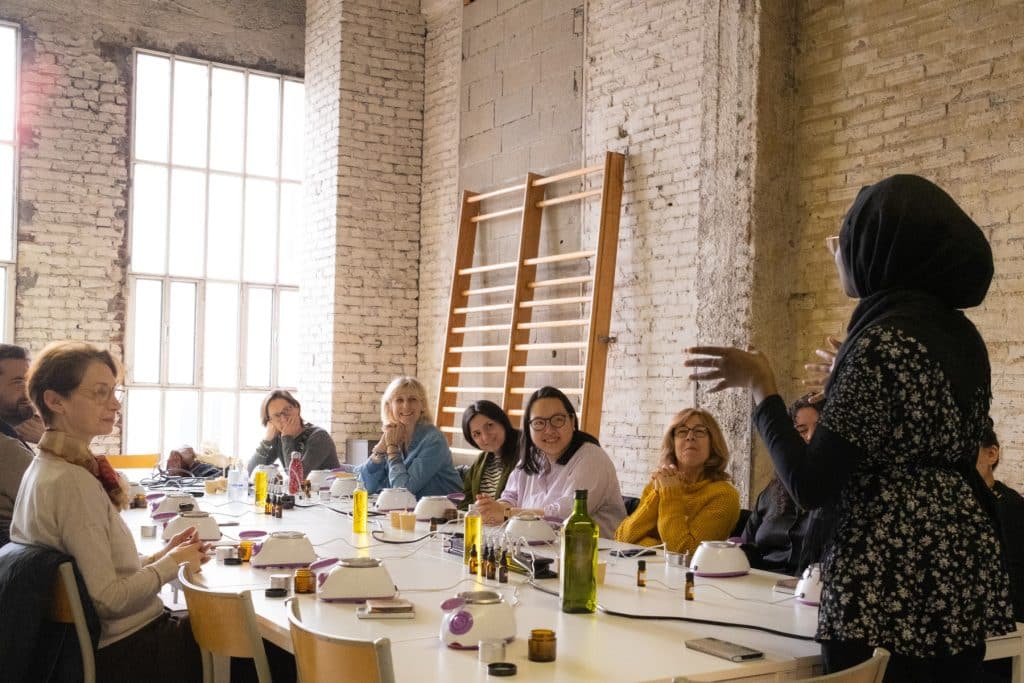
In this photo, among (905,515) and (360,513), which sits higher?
(905,515)

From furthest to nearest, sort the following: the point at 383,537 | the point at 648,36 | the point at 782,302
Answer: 1. the point at 648,36
2. the point at 782,302
3. the point at 383,537

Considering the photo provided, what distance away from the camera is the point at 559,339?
24.3 feet

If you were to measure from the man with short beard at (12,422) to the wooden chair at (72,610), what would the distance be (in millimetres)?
1366

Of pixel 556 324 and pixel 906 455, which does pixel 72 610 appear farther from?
Answer: pixel 556 324

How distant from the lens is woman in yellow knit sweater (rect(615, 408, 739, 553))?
12.6 feet

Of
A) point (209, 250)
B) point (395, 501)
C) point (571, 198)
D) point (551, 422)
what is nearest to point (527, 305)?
point (571, 198)

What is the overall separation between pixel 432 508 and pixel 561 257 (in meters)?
3.31

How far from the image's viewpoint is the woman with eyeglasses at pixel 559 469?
13.9ft

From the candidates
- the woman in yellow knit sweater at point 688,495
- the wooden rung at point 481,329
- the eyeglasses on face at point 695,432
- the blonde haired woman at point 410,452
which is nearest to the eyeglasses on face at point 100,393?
the woman in yellow knit sweater at point 688,495

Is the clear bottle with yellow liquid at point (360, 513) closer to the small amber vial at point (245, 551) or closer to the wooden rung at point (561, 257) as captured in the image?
the small amber vial at point (245, 551)

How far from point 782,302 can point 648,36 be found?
1.97m

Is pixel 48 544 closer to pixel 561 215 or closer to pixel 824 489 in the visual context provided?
pixel 824 489

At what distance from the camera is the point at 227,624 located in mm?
2225

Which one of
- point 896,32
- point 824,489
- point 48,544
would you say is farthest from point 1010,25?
point 48,544
